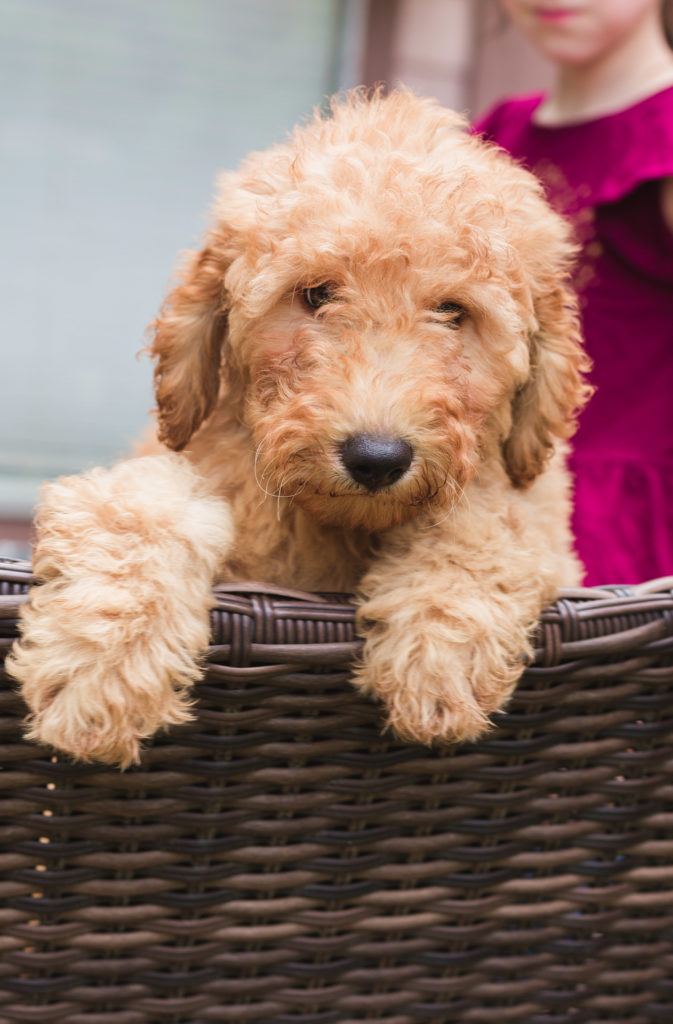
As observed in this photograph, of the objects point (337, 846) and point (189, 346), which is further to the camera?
point (189, 346)

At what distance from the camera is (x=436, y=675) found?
1.28 metres

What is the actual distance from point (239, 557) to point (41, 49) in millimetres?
4004

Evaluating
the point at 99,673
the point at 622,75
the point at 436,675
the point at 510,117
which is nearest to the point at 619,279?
the point at 622,75

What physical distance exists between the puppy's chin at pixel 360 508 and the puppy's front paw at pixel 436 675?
0.18m

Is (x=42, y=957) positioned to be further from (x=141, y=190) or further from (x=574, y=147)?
(x=141, y=190)

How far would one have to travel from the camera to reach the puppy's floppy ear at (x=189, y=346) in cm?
168

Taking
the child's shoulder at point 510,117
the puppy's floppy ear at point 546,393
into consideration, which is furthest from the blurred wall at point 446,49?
Answer: the puppy's floppy ear at point 546,393

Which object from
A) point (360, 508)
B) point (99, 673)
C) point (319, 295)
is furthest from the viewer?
point (319, 295)

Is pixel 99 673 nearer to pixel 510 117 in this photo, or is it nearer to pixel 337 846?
pixel 337 846

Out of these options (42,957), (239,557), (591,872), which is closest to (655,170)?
(239,557)

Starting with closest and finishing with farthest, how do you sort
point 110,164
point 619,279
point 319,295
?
point 319,295 < point 619,279 < point 110,164

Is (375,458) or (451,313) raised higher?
(451,313)

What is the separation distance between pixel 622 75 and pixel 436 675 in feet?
7.61

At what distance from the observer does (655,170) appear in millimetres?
2506
